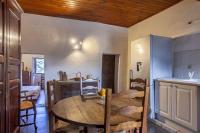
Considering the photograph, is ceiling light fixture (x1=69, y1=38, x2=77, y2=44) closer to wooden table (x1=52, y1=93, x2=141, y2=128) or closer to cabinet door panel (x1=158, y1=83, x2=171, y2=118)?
cabinet door panel (x1=158, y1=83, x2=171, y2=118)

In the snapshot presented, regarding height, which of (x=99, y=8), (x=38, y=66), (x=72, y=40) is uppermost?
(x=99, y=8)

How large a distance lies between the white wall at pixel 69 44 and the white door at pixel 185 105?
299 centimetres

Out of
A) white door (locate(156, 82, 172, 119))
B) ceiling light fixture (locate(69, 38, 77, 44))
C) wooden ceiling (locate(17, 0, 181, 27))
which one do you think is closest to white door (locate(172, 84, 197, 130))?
white door (locate(156, 82, 172, 119))

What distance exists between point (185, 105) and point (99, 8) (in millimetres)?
3103

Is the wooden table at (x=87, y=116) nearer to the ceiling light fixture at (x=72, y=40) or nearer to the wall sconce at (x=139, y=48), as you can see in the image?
the wall sconce at (x=139, y=48)

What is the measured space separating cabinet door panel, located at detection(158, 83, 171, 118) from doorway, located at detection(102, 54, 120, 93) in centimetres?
269

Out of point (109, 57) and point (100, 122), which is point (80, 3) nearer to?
point (109, 57)

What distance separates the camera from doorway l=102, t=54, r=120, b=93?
20.0ft

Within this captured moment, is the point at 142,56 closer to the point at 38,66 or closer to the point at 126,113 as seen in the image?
the point at 126,113

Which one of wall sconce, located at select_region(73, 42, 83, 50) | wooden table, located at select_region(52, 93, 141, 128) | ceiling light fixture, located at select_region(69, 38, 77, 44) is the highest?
ceiling light fixture, located at select_region(69, 38, 77, 44)

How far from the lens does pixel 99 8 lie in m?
4.26

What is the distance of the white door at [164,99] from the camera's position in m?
3.20

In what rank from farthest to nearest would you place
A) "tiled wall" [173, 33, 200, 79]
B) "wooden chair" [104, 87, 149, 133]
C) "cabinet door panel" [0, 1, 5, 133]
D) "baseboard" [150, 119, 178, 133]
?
1. "tiled wall" [173, 33, 200, 79]
2. "baseboard" [150, 119, 178, 133]
3. "cabinet door panel" [0, 1, 5, 133]
4. "wooden chair" [104, 87, 149, 133]

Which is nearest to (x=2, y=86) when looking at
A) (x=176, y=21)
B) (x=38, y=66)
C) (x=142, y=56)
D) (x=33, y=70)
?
(x=142, y=56)
